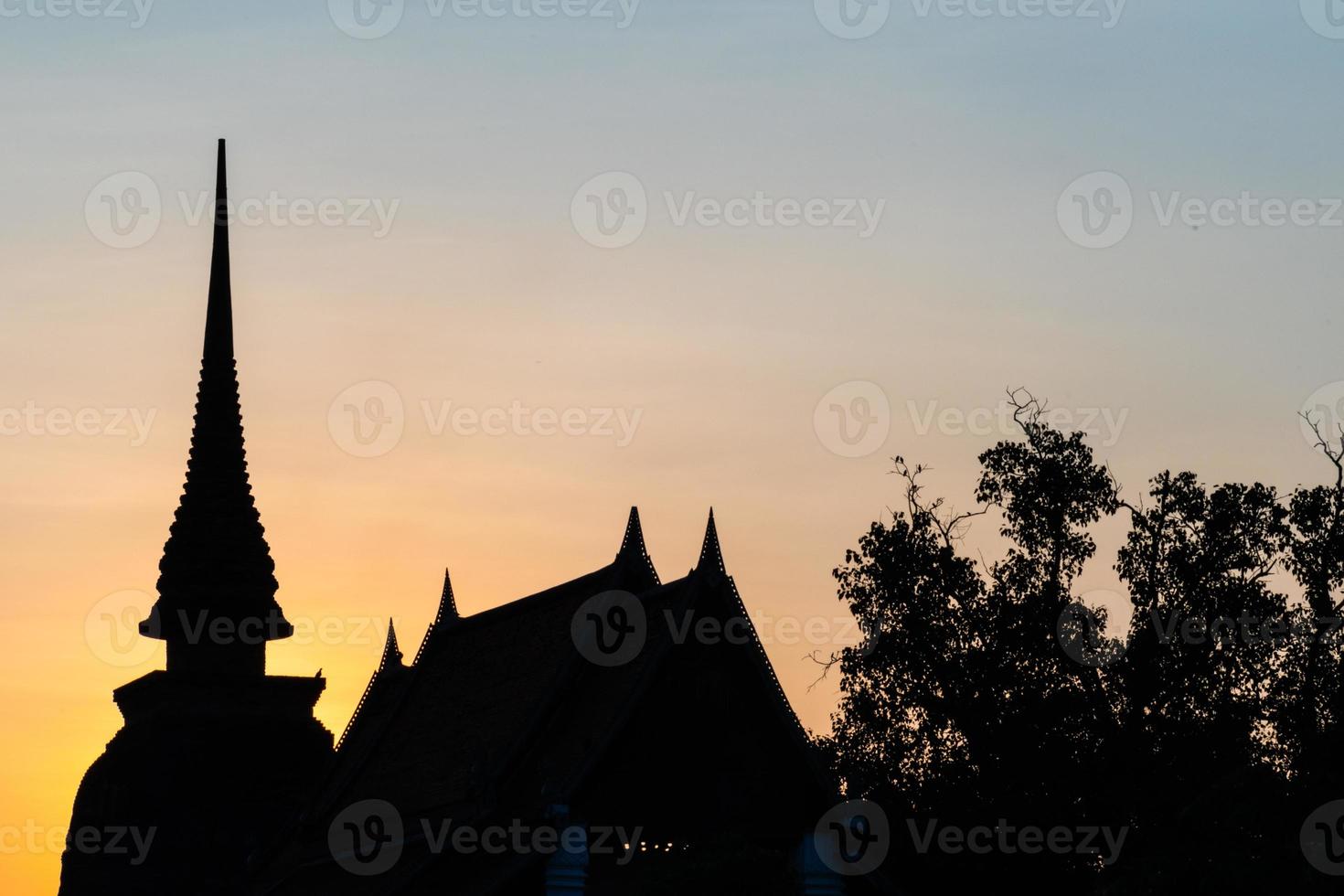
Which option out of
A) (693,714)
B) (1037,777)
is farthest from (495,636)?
(1037,777)

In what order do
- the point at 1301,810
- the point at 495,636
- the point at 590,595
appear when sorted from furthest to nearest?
the point at 495,636 < the point at 590,595 < the point at 1301,810

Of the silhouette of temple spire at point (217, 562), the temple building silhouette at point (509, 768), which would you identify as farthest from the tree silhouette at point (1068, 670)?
the silhouette of temple spire at point (217, 562)

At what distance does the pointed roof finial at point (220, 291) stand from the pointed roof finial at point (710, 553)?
2761 centimetres

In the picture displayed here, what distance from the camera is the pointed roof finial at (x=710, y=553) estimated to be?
150 ft

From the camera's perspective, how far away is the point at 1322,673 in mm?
49062

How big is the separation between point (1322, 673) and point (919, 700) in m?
8.08

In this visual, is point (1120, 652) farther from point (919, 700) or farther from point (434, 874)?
point (434, 874)

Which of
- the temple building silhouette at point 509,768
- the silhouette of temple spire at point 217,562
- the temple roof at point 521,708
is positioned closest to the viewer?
the temple building silhouette at point 509,768

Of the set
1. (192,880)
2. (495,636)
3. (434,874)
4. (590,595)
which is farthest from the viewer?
(192,880)

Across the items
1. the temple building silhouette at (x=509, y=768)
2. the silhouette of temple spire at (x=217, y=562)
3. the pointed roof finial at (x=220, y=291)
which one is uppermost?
the pointed roof finial at (x=220, y=291)

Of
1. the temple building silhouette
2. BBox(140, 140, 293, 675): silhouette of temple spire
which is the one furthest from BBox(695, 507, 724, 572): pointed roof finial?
BBox(140, 140, 293, 675): silhouette of temple spire

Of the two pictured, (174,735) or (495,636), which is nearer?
(495,636)

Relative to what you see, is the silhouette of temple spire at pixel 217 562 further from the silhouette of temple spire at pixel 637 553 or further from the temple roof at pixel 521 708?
the silhouette of temple spire at pixel 637 553

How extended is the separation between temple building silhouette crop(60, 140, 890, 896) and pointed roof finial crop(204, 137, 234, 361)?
1104cm
